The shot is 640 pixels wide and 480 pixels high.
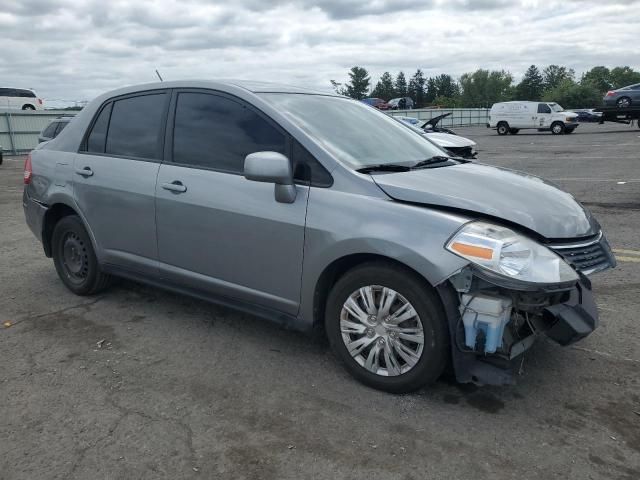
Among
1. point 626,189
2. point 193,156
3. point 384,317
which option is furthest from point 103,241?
point 626,189

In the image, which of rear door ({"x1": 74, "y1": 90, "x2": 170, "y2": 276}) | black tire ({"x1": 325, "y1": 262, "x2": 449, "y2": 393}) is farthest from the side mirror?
rear door ({"x1": 74, "y1": 90, "x2": 170, "y2": 276})

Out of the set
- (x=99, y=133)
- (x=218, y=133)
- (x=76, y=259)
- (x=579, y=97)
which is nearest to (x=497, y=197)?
(x=218, y=133)

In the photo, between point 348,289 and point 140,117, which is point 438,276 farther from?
point 140,117

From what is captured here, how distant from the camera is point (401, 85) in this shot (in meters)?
Answer: 133

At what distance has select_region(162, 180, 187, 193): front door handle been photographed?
12.6 feet

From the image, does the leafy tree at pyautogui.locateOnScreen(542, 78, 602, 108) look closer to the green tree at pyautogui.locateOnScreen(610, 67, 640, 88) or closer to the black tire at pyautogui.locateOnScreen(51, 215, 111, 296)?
the green tree at pyautogui.locateOnScreen(610, 67, 640, 88)

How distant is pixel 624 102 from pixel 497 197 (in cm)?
2905

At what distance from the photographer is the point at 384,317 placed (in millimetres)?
3080

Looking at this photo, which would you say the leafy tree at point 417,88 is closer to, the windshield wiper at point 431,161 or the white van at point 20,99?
the white van at point 20,99

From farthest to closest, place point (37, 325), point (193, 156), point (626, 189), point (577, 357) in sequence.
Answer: point (626, 189) → point (37, 325) → point (193, 156) → point (577, 357)

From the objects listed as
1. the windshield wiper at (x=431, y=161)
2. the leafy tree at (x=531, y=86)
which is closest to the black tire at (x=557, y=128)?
the windshield wiper at (x=431, y=161)

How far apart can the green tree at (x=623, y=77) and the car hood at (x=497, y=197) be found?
447ft

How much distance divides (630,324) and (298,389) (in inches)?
97.9

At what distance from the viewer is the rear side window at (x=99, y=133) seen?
458 centimetres
